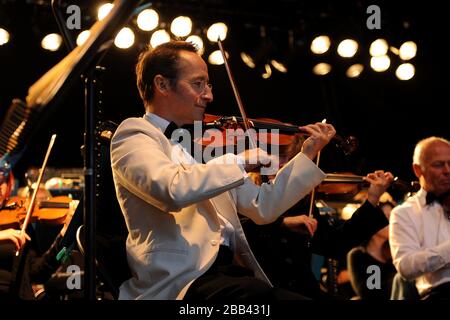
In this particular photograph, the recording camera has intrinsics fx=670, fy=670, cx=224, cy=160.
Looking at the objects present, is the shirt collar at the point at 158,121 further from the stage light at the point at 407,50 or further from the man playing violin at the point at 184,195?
the stage light at the point at 407,50

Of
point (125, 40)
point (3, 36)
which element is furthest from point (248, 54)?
point (3, 36)

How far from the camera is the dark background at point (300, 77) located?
5.46 meters

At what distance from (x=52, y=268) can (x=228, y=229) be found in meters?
1.26

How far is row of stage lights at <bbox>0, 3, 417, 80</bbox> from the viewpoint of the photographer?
509cm

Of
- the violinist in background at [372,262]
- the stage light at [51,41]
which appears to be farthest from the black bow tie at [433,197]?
the stage light at [51,41]

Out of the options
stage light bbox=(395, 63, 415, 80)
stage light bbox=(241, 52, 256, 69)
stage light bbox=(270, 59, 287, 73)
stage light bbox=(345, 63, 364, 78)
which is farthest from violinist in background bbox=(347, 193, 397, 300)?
stage light bbox=(241, 52, 256, 69)

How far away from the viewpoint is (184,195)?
1873 mm

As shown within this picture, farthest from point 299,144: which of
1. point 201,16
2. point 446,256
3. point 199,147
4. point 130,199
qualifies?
point 201,16

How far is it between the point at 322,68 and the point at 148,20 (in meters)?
1.69

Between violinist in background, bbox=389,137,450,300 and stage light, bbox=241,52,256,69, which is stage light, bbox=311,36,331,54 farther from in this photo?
violinist in background, bbox=389,137,450,300

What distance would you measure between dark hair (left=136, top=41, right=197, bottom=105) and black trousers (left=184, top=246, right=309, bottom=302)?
71 cm

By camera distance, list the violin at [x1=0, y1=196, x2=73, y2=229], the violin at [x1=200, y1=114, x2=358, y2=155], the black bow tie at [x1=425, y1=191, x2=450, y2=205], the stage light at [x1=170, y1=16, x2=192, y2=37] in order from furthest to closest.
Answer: the stage light at [x1=170, y1=16, x2=192, y2=37] < the black bow tie at [x1=425, y1=191, x2=450, y2=205] < the violin at [x1=0, y1=196, x2=73, y2=229] < the violin at [x1=200, y1=114, x2=358, y2=155]
